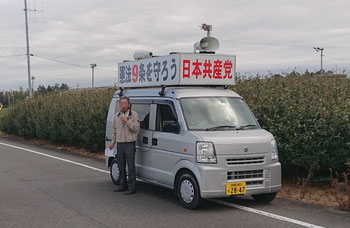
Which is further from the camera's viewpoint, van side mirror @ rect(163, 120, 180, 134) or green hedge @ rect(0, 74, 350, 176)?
green hedge @ rect(0, 74, 350, 176)

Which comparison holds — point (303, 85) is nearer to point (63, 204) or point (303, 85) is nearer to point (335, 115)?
point (335, 115)

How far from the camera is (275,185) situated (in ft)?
24.1

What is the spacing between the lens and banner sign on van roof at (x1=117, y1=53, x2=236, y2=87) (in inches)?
319

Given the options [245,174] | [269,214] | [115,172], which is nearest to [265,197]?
[269,214]

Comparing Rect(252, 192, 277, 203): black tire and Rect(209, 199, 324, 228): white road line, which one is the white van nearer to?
Rect(252, 192, 277, 203): black tire

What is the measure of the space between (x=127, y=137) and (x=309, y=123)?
145 inches

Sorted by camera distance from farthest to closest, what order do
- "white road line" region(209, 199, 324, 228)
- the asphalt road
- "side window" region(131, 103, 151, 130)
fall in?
"side window" region(131, 103, 151, 130) → the asphalt road → "white road line" region(209, 199, 324, 228)

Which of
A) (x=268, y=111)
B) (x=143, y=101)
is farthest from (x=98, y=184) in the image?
(x=268, y=111)

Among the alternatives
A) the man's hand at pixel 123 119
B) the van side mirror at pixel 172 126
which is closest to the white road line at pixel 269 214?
the van side mirror at pixel 172 126

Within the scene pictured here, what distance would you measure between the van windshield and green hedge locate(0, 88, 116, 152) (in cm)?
878

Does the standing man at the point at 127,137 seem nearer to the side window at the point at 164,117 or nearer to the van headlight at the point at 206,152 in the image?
the side window at the point at 164,117

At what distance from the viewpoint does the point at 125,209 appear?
7.41 m

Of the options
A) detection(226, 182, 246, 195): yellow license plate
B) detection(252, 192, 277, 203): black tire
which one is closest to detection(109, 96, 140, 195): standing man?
detection(226, 182, 246, 195): yellow license plate

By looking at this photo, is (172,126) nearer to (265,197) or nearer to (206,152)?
(206,152)
